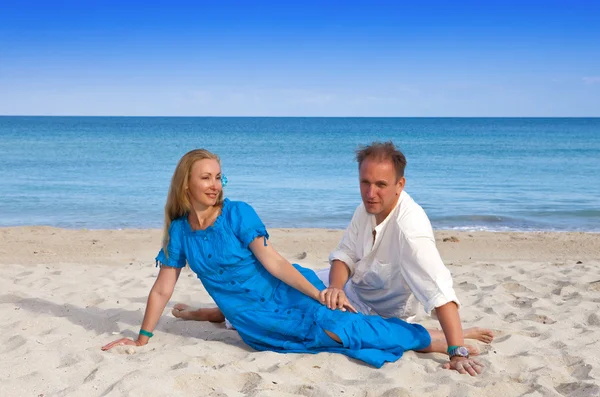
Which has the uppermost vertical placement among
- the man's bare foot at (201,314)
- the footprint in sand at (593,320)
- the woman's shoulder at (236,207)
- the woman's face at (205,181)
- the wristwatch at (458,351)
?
the woman's face at (205,181)

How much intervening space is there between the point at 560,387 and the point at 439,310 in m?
0.74

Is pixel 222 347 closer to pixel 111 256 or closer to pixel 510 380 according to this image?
pixel 510 380

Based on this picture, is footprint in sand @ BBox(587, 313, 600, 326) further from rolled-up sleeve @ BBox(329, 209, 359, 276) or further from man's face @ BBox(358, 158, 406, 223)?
man's face @ BBox(358, 158, 406, 223)

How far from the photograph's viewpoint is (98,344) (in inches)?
171

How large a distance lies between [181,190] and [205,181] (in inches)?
6.9

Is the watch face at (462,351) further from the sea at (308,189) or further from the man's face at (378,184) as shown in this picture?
the sea at (308,189)

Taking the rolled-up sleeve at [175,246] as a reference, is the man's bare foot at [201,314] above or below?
below

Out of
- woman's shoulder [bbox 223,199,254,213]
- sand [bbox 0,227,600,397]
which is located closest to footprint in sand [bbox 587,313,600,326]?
sand [bbox 0,227,600,397]

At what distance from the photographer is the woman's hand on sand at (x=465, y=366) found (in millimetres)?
3701

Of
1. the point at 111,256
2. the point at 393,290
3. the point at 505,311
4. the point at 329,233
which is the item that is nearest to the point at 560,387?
the point at 393,290

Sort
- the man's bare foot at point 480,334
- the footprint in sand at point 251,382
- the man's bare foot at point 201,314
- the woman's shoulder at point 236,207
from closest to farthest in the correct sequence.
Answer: the footprint in sand at point 251,382
the woman's shoulder at point 236,207
the man's bare foot at point 480,334
the man's bare foot at point 201,314

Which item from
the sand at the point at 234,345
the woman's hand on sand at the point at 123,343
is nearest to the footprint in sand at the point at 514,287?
the sand at the point at 234,345

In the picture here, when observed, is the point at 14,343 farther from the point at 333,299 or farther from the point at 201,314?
the point at 333,299

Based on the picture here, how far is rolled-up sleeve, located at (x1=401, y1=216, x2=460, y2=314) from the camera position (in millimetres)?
3684
